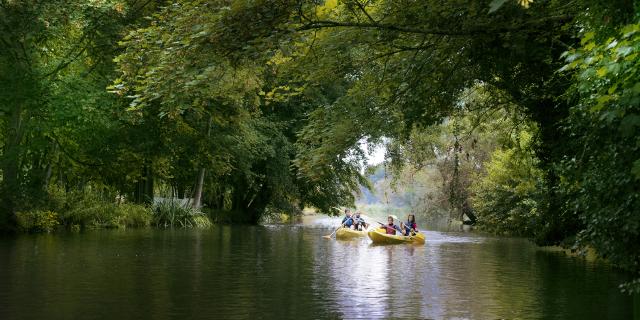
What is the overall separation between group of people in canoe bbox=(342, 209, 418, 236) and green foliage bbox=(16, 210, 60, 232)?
43.0 feet

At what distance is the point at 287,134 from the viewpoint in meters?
45.4

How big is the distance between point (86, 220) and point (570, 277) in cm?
2176

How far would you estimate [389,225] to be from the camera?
3150 cm

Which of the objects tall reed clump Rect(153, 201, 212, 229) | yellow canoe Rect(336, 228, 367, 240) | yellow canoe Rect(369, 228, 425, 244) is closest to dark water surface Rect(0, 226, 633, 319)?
yellow canoe Rect(369, 228, 425, 244)

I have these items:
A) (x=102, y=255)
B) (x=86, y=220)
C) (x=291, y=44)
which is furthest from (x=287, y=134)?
(x=291, y=44)

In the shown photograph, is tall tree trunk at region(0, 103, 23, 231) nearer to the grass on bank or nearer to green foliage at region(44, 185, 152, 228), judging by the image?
the grass on bank

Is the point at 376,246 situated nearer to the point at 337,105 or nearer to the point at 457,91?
the point at 457,91

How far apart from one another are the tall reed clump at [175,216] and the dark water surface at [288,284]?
1405 centimetres

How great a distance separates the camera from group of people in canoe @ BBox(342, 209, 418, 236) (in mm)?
30300

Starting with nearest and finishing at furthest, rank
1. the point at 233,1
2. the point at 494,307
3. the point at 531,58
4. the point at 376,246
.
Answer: the point at 233,1 < the point at 494,307 < the point at 531,58 < the point at 376,246

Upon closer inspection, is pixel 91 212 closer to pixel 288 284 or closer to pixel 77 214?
pixel 77 214

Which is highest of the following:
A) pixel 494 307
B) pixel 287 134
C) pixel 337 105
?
pixel 287 134

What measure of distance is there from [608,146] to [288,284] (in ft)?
21.5

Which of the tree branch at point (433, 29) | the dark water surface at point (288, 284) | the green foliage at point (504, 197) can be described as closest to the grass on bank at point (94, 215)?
the dark water surface at point (288, 284)
